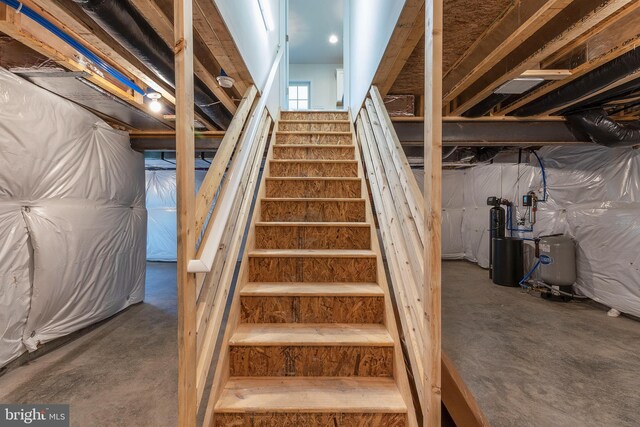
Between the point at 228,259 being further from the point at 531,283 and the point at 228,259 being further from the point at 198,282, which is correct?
the point at 531,283

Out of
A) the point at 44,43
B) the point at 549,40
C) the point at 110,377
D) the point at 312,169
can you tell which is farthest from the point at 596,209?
the point at 44,43

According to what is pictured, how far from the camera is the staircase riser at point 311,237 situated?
6.85ft

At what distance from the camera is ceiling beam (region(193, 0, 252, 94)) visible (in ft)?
5.21

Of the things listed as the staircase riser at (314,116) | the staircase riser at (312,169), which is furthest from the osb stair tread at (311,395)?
the staircase riser at (314,116)

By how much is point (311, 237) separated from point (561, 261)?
12.6ft

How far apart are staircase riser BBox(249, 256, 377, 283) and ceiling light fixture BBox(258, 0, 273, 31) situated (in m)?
2.57

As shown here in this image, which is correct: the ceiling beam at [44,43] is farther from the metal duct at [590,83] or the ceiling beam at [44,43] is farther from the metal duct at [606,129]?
the metal duct at [606,129]

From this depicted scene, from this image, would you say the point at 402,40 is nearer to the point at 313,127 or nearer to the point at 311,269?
the point at 311,269

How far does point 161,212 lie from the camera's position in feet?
21.6

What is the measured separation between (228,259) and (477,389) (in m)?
1.99

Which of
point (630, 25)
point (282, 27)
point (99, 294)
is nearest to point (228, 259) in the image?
point (99, 294)

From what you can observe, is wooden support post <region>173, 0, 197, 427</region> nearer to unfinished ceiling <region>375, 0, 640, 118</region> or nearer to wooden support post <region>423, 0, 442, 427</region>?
wooden support post <region>423, 0, 442, 427</region>

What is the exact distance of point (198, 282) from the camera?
120 cm

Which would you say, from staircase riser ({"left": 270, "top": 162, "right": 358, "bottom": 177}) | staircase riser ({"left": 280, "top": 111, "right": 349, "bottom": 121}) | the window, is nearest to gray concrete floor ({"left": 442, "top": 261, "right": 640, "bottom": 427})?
staircase riser ({"left": 270, "top": 162, "right": 358, "bottom": 177})
